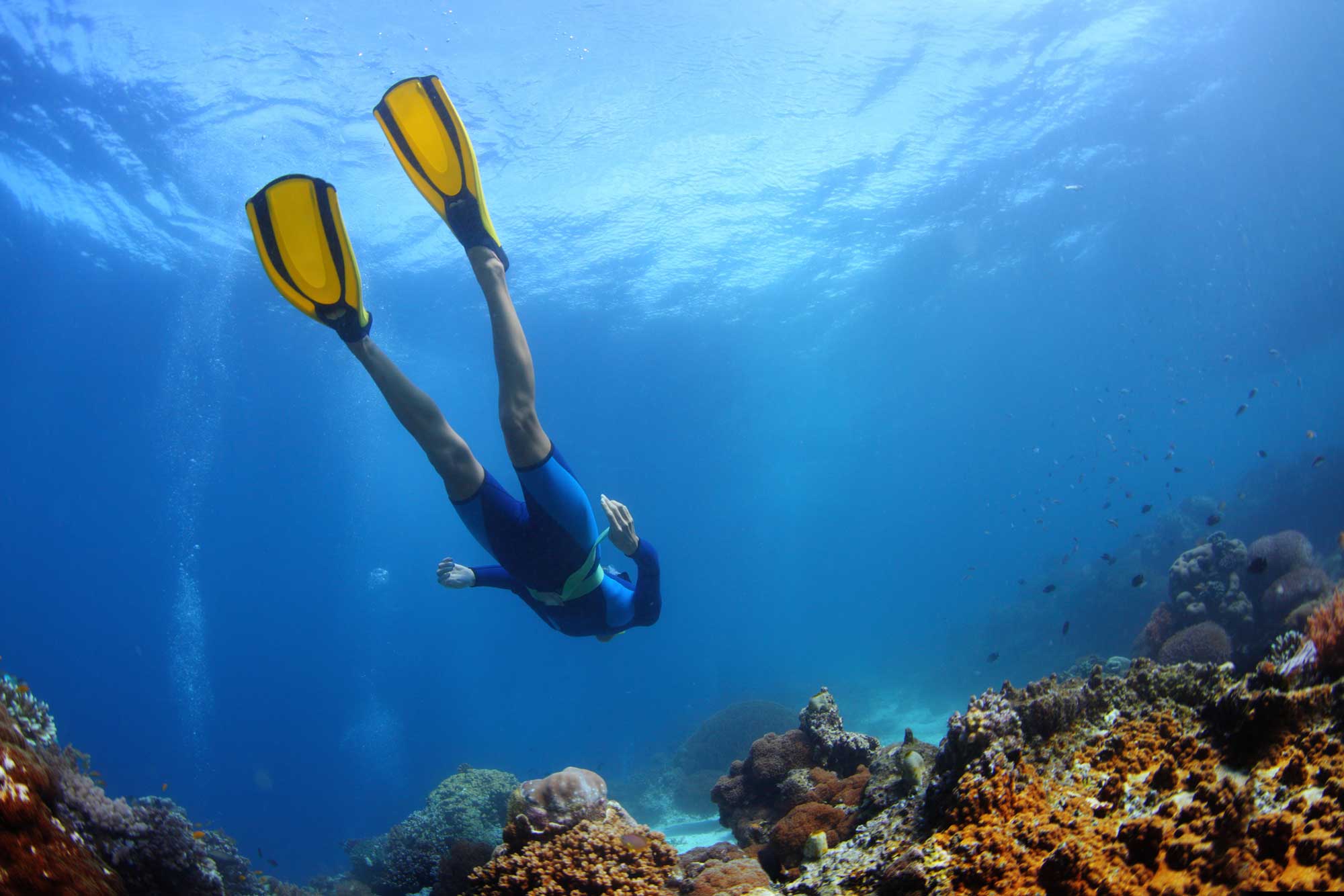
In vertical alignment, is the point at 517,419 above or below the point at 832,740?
above

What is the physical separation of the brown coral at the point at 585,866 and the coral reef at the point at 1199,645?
30.9 ft

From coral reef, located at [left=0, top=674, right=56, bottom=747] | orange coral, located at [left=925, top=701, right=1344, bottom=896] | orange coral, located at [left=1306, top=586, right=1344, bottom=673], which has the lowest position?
orange coral, located at [left=925, top=701, right=1344, bottom=896]

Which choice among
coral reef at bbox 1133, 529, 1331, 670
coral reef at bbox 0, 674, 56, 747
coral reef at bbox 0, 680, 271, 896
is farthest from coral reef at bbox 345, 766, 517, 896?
coral reef at bbox 1133, 529, 1331, 670

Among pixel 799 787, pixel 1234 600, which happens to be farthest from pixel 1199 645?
pixel 799 787

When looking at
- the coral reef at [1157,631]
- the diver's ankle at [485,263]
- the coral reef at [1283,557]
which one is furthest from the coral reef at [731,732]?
the diver's ankle at [485,263]

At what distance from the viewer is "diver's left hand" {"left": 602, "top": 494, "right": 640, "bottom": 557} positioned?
556cm

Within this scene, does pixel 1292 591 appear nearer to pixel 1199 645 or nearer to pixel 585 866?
pixel 1199 645

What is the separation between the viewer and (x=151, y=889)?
16.0ft

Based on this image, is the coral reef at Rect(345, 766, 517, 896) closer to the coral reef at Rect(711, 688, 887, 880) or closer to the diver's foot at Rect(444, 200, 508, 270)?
the coral reef at Rect(711, 688, 887, 880)

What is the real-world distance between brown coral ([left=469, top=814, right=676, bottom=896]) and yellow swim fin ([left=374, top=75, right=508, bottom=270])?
4.54 meters

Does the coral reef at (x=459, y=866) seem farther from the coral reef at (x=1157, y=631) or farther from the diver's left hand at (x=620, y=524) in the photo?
the coral reef at (x=1157, y=631)

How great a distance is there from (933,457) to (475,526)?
346 feet

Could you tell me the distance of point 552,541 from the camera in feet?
17.8

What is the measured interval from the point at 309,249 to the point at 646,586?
4.34 m
